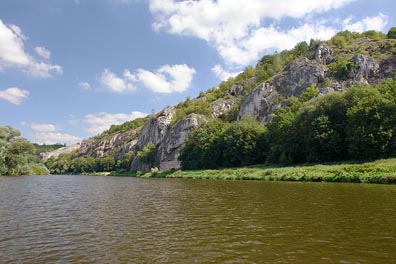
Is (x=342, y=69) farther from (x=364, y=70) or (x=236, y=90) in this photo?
(x=236, y=90)

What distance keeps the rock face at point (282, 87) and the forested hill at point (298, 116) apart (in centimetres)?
35

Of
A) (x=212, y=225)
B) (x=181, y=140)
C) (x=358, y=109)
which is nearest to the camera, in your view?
(x=212, y=225)

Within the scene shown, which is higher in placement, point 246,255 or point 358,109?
point 358,109

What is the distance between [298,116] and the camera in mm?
70500

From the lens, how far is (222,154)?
9244 centimetres

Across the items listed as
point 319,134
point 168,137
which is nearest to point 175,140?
point 168,137

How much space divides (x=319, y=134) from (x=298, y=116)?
9.65m

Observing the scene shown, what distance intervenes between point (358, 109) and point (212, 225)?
5119 cm

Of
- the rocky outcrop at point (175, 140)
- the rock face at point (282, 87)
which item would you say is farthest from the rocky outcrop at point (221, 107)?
the rock face at point (282, 87)

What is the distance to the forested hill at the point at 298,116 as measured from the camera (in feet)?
184

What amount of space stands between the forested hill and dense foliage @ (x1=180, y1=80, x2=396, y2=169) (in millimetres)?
182

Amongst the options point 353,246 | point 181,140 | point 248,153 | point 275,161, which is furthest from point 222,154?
point 353,246

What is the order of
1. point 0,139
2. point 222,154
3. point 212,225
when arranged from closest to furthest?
point 212,225, point 0,139, point 222,154

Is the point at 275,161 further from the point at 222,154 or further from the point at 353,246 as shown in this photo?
the point at 353,246
